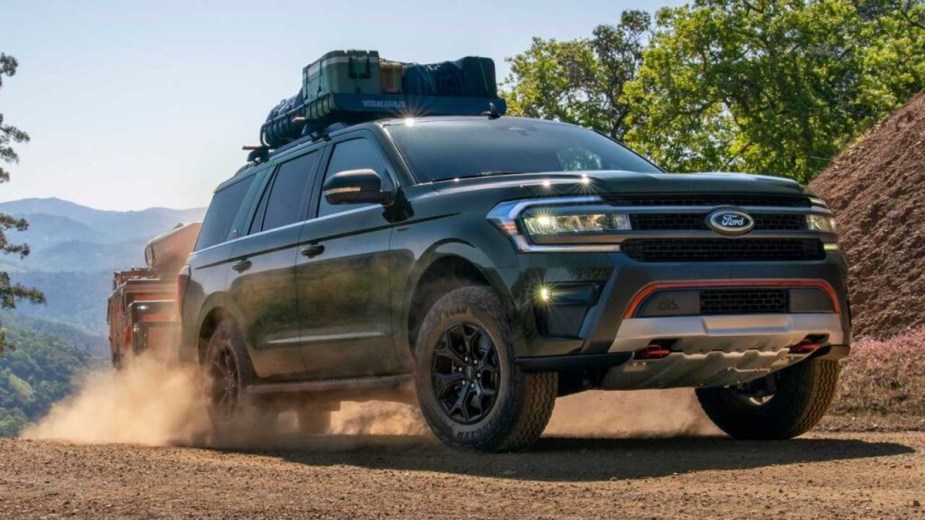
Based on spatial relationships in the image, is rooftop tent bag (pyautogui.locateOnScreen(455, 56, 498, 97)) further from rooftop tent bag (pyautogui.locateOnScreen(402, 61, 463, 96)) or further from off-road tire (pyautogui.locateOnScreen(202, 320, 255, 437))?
off-road tire (pyautogui.locateOnScreen(202, 320, 255, 437))

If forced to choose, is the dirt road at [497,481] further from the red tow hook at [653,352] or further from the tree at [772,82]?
the tree at [772,82]

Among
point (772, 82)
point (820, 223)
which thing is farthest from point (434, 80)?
point (772, 82)

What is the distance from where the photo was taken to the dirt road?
5.57 meters

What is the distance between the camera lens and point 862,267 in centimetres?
1623

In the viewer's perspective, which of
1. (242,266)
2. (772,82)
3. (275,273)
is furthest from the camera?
(772,82)

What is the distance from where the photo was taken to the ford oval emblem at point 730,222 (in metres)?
7.50

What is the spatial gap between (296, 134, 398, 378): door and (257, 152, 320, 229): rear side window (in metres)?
0.23

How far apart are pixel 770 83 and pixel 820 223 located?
147 feet

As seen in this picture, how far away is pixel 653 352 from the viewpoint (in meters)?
7.38

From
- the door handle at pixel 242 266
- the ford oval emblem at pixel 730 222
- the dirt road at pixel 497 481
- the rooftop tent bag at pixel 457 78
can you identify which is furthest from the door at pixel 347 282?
the rooftop tent bag at pixel 457 78

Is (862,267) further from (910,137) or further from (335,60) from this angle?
(335,60)

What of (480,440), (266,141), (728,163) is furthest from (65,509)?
(728,163)

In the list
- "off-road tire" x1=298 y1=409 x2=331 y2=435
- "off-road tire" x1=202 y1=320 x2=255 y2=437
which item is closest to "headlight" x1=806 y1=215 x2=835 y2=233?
"off-road tire" x1=202 y1=320 x2=255 y2=437

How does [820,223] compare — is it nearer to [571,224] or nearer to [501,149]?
[571,224]
